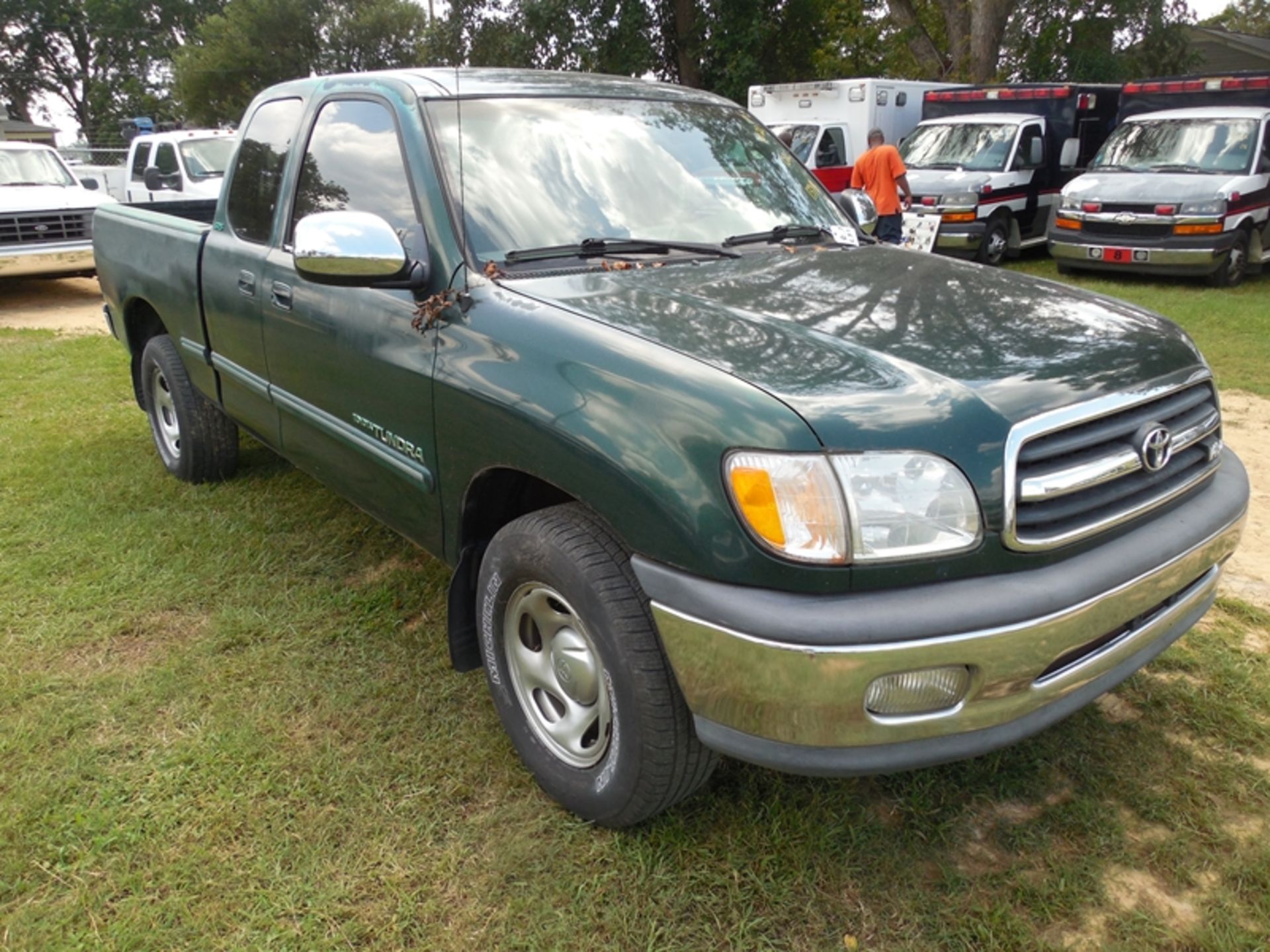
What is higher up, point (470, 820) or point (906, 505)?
point (906, 505)

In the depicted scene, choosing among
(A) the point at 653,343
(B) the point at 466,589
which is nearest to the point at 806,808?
(B) the point at 466,589

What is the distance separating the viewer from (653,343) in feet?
7.21

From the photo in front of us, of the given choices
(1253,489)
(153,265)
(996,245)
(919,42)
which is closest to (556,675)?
(153,265)

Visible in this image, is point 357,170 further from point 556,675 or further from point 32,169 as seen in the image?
point 32,169

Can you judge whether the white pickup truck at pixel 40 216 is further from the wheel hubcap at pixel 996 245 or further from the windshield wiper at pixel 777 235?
the wheel hubcap at pixel 996 245

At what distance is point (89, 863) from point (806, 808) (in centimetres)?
181

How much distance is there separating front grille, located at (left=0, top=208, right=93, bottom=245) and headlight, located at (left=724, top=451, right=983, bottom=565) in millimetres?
10705

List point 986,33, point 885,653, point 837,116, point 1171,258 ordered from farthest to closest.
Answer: point 986,33 → point 837,116 → point 1171,258 → point 885,653

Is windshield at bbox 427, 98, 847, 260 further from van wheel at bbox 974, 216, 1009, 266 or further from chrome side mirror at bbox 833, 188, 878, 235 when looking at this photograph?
van wheel at bbox 974, 216, 1009, 266

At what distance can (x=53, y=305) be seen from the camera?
1131 centimetres

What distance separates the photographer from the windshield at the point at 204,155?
42.3 feet

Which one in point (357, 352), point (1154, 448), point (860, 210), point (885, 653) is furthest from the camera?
point (860, 210)

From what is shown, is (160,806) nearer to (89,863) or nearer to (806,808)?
(89,863)

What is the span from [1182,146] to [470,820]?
12.5 m
